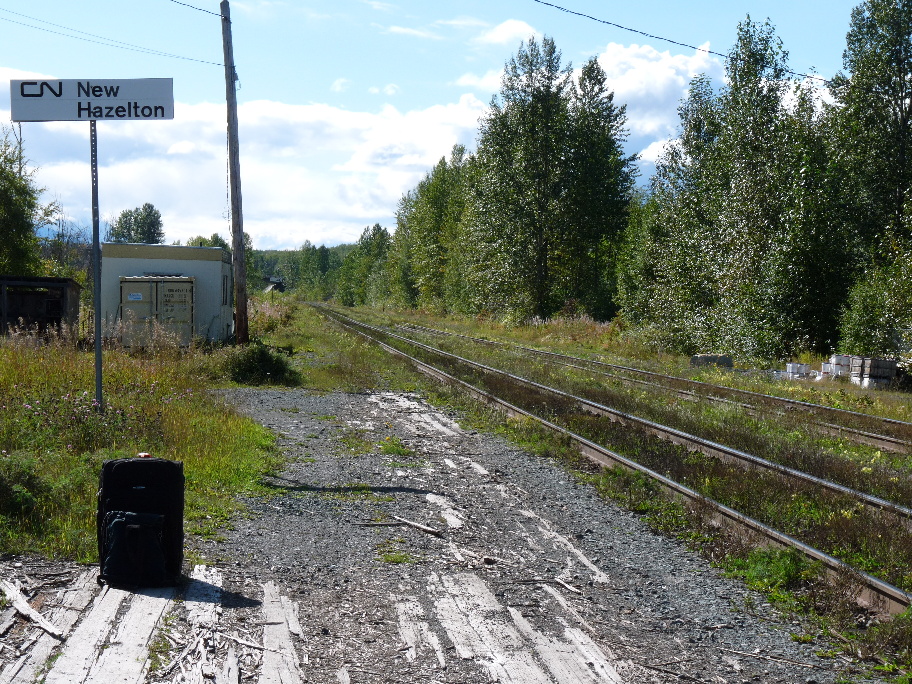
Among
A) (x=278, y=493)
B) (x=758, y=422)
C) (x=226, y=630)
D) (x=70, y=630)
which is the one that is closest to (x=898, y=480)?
(x=758, y=422)

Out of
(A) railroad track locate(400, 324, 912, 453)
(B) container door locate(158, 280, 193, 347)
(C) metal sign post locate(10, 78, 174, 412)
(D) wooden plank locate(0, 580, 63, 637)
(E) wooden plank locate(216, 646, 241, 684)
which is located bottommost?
(A) railroad track locate(400, 324, 912, 453)

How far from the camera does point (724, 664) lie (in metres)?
4.53

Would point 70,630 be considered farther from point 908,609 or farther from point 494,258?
point 494,258

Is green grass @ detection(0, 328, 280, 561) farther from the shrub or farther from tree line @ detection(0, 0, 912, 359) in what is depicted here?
tree line @ detection(0, 0, 912, 359)

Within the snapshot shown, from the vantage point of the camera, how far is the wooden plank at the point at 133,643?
399cm

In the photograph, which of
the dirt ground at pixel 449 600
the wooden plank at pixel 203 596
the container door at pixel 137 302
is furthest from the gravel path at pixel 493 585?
the container door at pixel 137 302

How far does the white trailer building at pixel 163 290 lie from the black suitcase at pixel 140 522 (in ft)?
51.0

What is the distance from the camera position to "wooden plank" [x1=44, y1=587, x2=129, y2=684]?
3963 mm

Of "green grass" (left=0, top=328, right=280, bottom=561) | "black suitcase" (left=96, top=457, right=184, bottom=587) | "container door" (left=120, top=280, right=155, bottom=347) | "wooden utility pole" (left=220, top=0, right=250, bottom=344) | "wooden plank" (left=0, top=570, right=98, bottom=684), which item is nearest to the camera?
"wooden plank" (left=0, top=570, right=98, bottom=684)

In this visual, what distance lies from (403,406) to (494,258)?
30.6 metres

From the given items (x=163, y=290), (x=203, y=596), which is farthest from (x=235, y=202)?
(x=203, y=596)

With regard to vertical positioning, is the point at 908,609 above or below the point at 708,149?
below

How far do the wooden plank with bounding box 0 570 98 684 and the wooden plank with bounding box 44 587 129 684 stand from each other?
64 mm

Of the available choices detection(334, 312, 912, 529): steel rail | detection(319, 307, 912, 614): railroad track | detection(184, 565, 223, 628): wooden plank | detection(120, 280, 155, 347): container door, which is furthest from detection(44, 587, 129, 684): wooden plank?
detection(120, 280, 155, 347): container door
